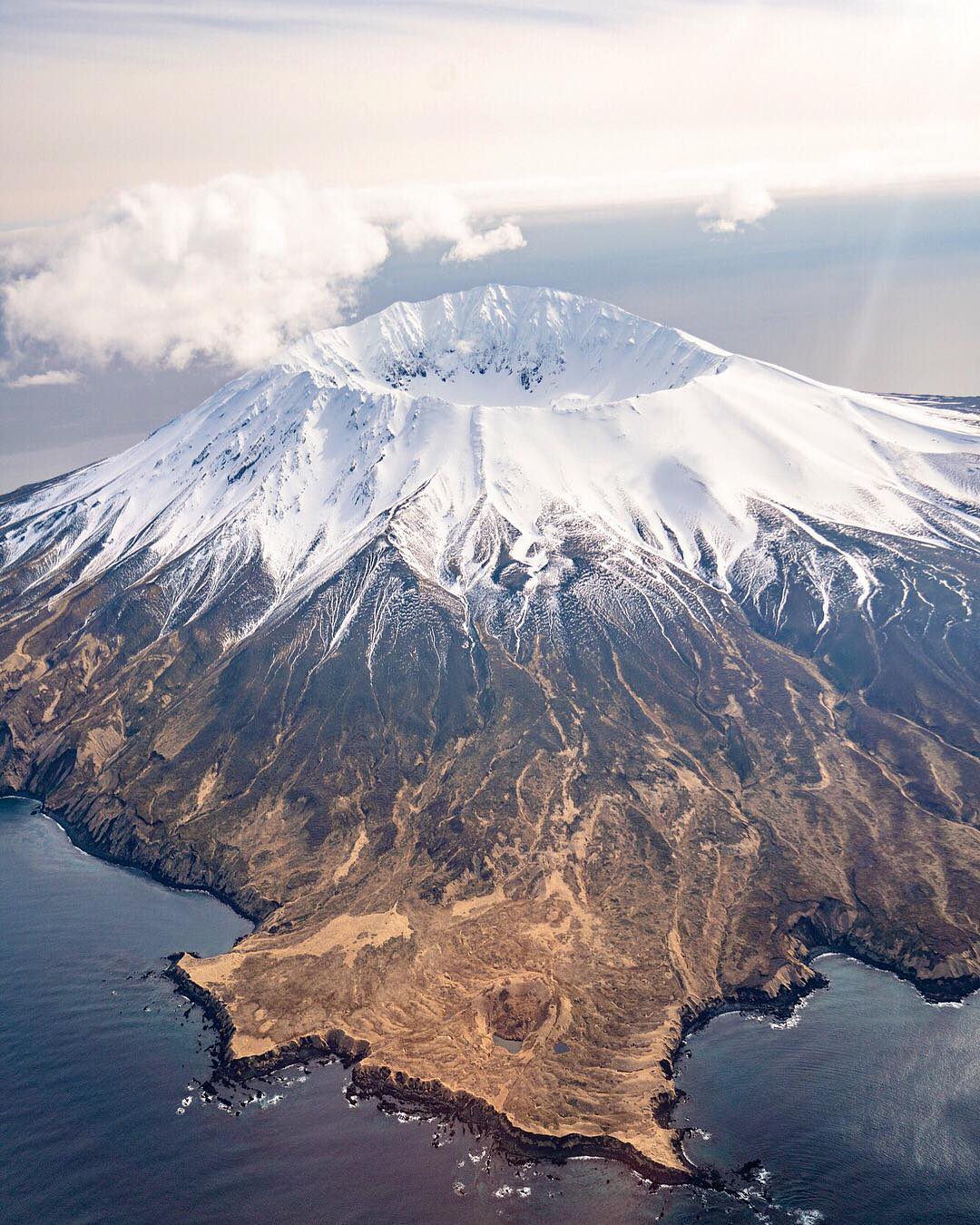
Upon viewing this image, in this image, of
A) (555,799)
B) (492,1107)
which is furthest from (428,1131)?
(555,799)

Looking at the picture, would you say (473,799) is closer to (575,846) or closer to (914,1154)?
(575,846)

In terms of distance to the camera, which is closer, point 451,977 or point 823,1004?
point 823,1004

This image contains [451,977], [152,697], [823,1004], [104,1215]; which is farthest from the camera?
[152,697]

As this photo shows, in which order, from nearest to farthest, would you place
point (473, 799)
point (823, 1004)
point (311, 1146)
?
point (311, 1146)
point (823, 1004)
point (473, 799)

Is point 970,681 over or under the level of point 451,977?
over

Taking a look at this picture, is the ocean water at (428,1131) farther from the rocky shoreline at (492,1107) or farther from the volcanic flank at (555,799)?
the volcanic flank at (555,799)

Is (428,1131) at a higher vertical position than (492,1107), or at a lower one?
lower

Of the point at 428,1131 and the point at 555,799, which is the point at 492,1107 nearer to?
the point at 428,1131

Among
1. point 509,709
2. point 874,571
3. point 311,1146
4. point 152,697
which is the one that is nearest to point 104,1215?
point 311,1146
